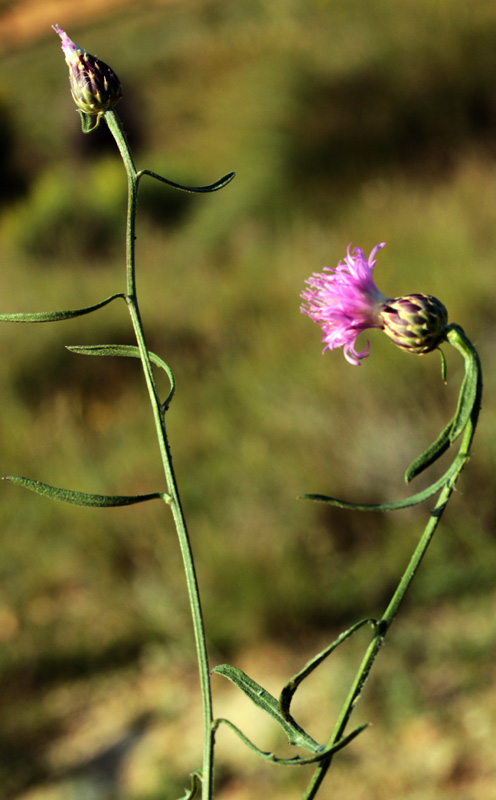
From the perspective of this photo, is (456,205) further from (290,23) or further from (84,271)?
(290,23)

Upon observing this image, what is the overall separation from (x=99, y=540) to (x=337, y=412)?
2.69 feet

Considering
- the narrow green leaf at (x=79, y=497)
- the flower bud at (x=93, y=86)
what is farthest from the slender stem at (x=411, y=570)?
the flower bud at (x=93, y=86)

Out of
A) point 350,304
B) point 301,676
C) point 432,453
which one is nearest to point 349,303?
point 350,304

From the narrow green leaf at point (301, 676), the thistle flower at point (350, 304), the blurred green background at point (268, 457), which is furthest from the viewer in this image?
the blurred green background at point (268, 457)

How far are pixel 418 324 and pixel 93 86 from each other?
0.71 ft

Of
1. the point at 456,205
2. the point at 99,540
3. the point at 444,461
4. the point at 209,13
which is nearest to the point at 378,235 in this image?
the point at 456,205

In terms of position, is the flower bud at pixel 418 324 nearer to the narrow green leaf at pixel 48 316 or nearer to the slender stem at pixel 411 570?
the slender stem at pixel 411 570

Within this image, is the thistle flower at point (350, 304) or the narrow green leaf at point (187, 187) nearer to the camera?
the narrow green leaf at point (187, 187)

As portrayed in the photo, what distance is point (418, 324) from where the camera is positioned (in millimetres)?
476

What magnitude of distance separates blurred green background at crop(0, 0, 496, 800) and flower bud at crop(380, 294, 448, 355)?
73 mm

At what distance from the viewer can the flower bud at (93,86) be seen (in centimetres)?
45

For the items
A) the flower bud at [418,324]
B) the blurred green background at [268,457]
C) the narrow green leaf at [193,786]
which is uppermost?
the blurred green background at [268,457]

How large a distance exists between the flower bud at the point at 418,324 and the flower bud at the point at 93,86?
19cm

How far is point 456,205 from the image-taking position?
14.1 feet
